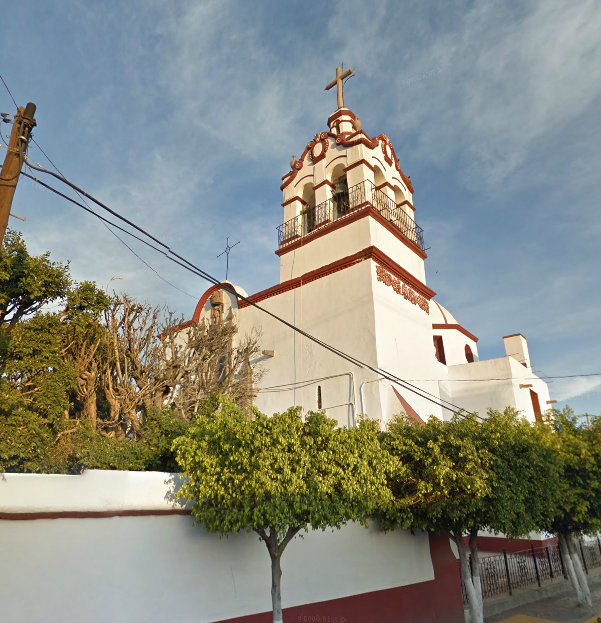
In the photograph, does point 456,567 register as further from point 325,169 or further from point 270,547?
point 325,169

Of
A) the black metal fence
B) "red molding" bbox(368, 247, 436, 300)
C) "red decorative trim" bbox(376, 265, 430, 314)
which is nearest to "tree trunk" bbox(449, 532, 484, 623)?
the black metal fence

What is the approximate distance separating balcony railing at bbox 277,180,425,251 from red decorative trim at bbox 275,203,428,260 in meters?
0.19

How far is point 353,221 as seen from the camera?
16750mm

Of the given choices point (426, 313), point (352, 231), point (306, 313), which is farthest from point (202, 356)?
point (426, 313)

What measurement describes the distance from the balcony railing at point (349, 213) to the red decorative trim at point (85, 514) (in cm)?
1213

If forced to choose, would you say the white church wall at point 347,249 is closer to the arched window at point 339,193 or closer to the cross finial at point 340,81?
the arched window at point 339,193

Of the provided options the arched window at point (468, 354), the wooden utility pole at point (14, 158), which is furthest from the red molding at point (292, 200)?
the wooden utility pole at point (14, 158)

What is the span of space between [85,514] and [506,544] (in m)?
15.7

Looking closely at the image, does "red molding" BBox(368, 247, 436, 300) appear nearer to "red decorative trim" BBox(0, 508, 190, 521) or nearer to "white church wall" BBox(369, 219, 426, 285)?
"white church wall" BBox(369, 219, 426, 285)

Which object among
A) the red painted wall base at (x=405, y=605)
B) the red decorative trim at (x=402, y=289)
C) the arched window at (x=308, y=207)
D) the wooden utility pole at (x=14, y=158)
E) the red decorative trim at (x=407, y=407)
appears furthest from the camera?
the arched window at (x=308, y=207)

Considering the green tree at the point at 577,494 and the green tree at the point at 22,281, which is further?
the green tree at the point at 577,494

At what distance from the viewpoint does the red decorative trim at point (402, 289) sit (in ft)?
51.4

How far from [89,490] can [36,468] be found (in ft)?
11.8

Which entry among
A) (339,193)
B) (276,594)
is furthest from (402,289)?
(276,594)
